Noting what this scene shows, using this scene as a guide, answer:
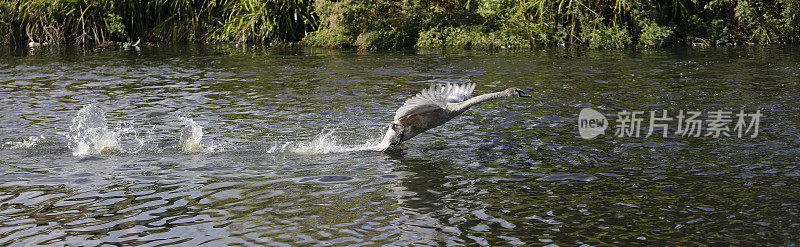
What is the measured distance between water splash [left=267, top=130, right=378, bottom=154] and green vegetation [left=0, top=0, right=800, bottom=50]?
12768mm

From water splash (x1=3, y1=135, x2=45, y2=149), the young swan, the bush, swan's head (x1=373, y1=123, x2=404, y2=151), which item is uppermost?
the bush

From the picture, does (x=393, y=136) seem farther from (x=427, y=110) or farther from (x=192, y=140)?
(x=192, y=140)

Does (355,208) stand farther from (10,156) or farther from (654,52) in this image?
(654,52)

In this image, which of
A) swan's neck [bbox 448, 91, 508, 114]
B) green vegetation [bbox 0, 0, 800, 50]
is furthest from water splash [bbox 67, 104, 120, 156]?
green vegetation [bbox 0, 0, 800, 50]

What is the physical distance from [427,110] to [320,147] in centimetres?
134

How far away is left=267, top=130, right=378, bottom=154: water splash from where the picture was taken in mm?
9719

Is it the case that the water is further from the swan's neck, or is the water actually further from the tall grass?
the tall grass

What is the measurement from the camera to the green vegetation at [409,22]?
21.8 metres

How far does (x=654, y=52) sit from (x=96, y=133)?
46.7ft

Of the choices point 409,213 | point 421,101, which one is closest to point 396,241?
point 409,213

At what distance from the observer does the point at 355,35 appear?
957 inches

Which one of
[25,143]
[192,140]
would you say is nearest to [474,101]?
[192,140]

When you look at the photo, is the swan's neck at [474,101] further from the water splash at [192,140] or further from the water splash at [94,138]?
the water splash at [94,138]

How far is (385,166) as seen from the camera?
29.2 ft
